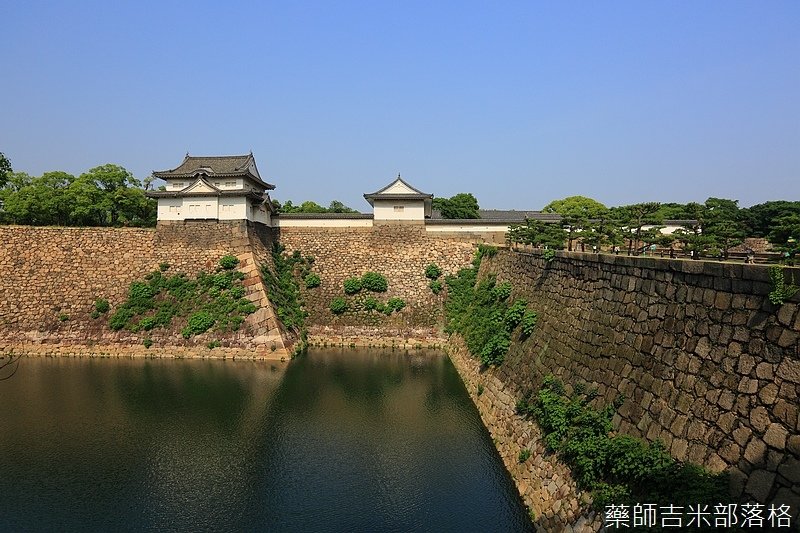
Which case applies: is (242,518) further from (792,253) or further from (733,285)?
(792,253)

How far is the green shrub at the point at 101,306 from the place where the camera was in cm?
2689

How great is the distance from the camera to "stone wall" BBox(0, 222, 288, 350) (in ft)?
86.0

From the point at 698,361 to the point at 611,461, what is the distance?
7.57 ft

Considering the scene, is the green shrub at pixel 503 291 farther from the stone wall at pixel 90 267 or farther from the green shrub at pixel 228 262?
the green shrub at pixel 228 262

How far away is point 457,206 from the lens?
5966cm

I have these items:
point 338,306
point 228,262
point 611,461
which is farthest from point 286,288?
point 611,461

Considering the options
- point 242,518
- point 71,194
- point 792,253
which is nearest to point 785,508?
point 792,253

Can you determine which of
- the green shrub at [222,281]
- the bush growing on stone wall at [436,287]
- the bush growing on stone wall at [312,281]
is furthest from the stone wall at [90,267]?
the bush growing on stone wall at [436,287]

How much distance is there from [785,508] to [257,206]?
1125 inches

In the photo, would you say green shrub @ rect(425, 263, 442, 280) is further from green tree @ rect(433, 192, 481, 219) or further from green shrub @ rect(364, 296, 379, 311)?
green tree @ rect(433, 192, 481, 219)

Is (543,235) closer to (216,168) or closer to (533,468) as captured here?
(533,468)

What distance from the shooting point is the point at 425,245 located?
1252 inches

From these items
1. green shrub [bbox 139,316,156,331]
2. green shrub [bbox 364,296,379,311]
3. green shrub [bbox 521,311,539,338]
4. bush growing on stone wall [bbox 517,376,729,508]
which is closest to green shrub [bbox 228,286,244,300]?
green shrub [bbox 139,316,156,331]

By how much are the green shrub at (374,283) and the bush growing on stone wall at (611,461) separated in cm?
1793
